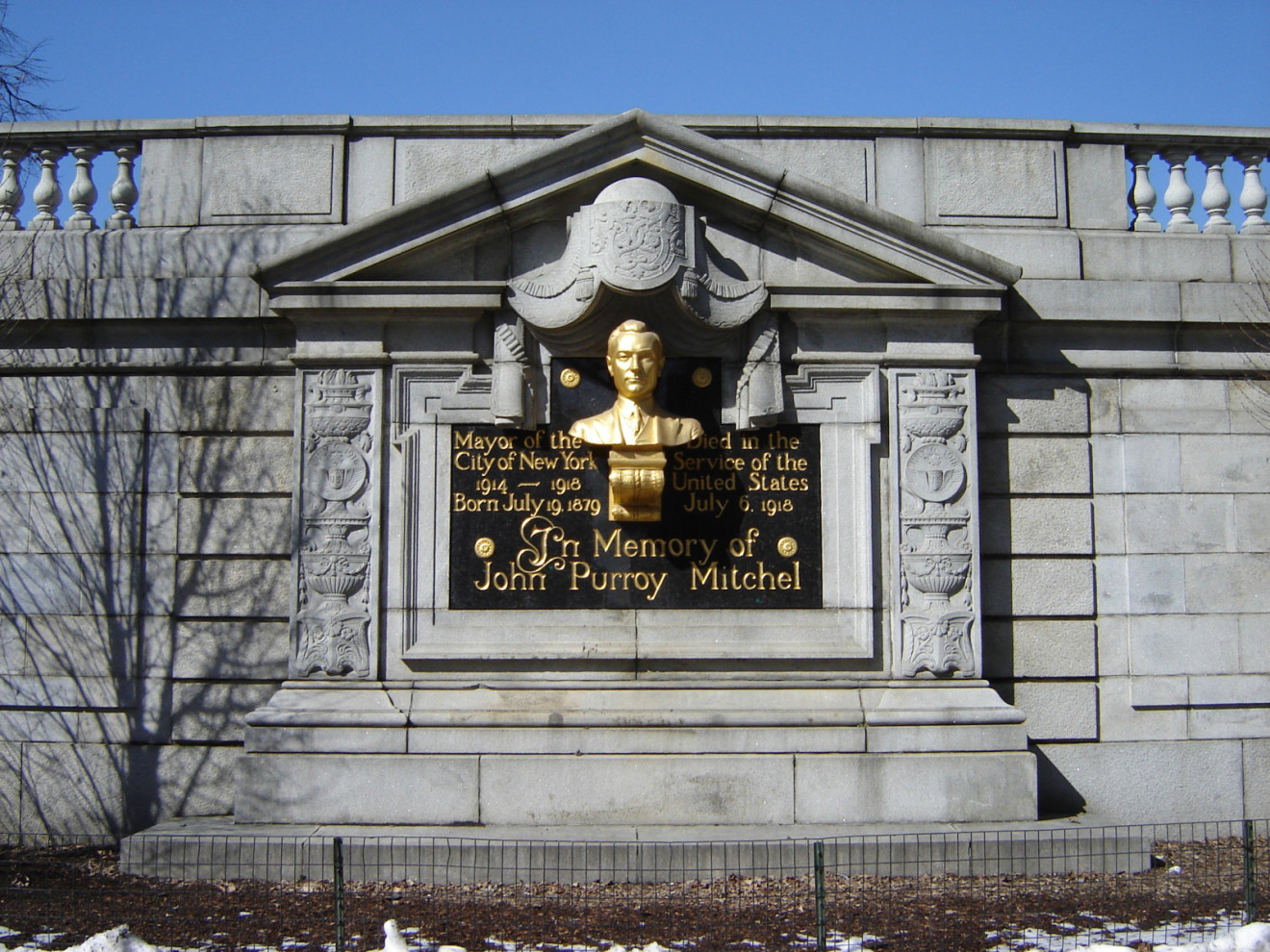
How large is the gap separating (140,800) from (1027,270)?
939cm

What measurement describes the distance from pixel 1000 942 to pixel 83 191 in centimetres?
1026

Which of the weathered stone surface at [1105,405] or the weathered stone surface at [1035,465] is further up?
the weathered stone surface at [1105,405]

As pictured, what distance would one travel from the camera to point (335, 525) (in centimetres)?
1051

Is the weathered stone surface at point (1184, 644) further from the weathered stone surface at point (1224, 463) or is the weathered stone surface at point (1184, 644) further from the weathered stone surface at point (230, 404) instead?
the weathered stone surface at point (230, 404)

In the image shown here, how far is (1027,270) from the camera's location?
11.4 m

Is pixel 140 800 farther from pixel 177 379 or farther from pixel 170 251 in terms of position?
pixel 170 251

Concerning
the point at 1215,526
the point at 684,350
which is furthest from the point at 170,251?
the point at 1215,526

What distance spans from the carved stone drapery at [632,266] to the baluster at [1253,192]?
5.21 metres

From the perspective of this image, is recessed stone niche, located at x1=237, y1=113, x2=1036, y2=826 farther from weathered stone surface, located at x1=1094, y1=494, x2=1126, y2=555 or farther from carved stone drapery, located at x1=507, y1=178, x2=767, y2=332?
weathered stone surface, located at x1=1094, y1=494, x2=1126, y2=555

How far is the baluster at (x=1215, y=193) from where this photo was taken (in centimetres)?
1195

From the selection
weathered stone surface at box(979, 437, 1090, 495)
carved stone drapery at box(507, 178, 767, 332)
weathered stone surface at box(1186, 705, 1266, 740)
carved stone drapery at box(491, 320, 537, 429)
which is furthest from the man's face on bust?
weathered stone surface at box(1186, 705, 1266, 740)

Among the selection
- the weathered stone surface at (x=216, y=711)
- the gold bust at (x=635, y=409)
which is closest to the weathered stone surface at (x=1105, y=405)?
the gold bust at (x=635, y=409)

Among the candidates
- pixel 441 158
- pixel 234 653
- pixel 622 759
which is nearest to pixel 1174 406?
pixel 622 759

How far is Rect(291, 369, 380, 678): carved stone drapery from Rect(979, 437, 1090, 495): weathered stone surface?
18.1 feet
